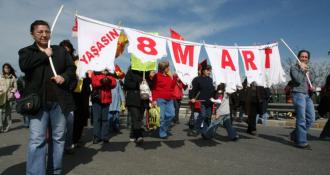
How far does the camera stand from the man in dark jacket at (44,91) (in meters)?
4.18

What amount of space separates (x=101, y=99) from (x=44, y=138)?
11.2 ft

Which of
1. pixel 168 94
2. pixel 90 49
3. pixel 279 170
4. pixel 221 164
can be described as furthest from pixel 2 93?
pixel 279 170

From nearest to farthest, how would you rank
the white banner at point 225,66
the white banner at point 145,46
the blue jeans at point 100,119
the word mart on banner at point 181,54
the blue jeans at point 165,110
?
the word mart on banner at point 181,54
the white banner at point 145,46
the blue jeans at point 100,119
the white banner at point 225,66
the blue jeans at point 165,110

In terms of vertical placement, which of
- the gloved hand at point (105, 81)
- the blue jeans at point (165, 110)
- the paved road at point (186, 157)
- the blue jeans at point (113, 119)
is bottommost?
the paved road at point (186, 157)

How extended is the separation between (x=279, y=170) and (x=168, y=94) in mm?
3964

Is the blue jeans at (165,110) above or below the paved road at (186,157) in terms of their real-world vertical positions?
above

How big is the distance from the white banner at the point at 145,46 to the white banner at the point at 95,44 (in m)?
0.42

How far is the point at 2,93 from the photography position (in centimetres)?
1054

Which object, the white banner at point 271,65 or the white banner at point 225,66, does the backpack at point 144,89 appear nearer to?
the white banner at point 225,66

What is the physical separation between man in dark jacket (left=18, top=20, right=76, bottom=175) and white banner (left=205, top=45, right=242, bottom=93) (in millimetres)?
4330

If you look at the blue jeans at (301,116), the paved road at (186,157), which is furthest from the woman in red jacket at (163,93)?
the blue jeans at (301,116)

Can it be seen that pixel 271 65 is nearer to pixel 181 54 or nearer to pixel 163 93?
pixel 181 54

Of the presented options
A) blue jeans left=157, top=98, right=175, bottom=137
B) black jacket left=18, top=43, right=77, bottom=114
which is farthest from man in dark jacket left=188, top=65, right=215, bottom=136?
black jacket left=18, top=43, right=77, bottom=114

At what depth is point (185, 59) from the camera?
25.9 feet
